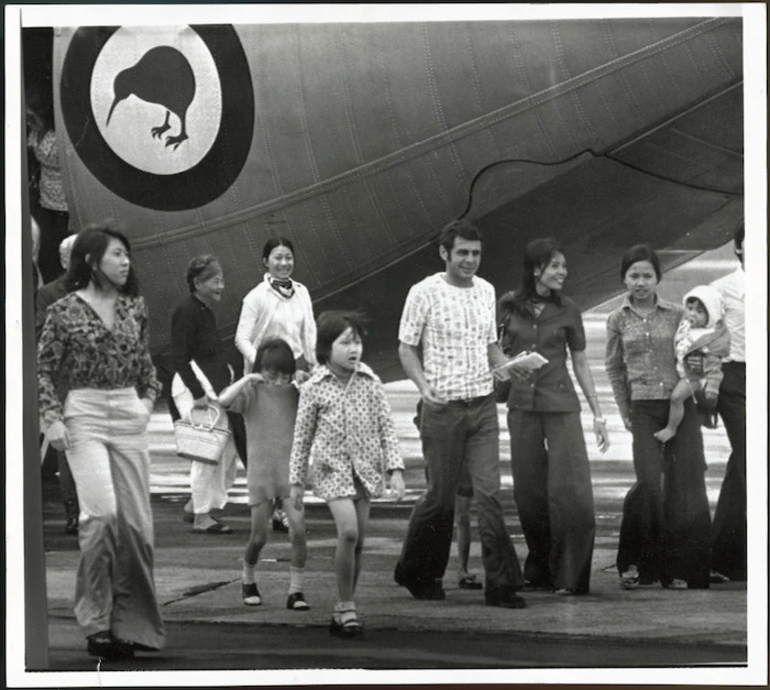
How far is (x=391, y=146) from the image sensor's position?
284 inches

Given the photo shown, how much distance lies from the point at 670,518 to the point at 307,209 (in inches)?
82.9

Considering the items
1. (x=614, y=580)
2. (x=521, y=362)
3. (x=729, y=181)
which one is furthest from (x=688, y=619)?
(x=729, y=181)

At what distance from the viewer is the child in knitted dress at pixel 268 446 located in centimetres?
707

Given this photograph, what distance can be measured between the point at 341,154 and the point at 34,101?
135 centimetres

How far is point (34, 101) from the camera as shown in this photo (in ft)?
23.5

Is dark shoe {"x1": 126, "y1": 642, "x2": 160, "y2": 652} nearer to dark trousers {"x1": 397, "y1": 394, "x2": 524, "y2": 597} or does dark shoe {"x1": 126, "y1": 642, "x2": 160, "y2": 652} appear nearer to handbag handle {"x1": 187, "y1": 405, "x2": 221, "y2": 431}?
handbag handle {"x1": 187, "y1": 405, "x2": 221, "y2": 431}

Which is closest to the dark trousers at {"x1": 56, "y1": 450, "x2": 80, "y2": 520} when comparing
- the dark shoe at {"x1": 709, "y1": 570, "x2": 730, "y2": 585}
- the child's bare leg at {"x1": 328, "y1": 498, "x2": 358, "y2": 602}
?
the child's bare leg at {"x1": 328, "y1": 498, "x2": 358, "y2": 602}

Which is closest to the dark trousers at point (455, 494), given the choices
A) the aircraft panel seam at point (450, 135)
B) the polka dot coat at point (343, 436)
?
the polka dot coat at point (343, 436)

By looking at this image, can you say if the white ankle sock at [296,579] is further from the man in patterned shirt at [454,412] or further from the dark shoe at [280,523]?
the man in patterned shirt at [454,412]

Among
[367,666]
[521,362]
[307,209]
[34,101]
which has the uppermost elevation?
[34,101]

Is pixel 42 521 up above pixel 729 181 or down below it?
below

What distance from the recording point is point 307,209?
7.30 m

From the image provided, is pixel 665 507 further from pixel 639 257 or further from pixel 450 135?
pixel 450 135

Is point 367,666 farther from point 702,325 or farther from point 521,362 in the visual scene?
point 702,325
